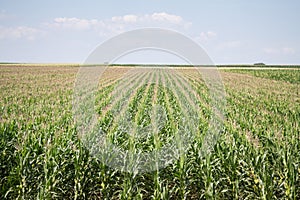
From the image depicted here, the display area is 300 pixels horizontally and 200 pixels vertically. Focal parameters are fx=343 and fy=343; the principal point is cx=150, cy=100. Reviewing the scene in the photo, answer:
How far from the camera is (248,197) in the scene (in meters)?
5.10

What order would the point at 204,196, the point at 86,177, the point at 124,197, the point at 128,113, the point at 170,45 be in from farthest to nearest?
the point at 128,113 < the point at 170,45 < the point at 86,177 < the point at 204,196 < the point at 124,197

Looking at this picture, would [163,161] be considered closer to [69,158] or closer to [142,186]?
[142,186]

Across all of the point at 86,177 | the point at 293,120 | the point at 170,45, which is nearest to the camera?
the point at 86,177

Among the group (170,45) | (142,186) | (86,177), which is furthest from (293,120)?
(86,177)

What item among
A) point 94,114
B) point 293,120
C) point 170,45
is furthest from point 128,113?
point 293,120

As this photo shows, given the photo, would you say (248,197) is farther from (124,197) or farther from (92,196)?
(92,196)

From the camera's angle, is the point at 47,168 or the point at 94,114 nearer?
the point at 47,168

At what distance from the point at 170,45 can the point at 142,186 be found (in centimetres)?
472

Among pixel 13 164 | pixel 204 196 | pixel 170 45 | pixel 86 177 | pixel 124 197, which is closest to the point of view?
pixel 124 197

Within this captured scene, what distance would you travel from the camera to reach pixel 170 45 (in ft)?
30.4

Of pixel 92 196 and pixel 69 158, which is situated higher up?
pixel 69 158

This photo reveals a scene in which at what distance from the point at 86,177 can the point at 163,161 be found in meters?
1.45

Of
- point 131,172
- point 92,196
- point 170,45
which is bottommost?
point 92,196

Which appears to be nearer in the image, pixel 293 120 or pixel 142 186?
pixel 142 186
